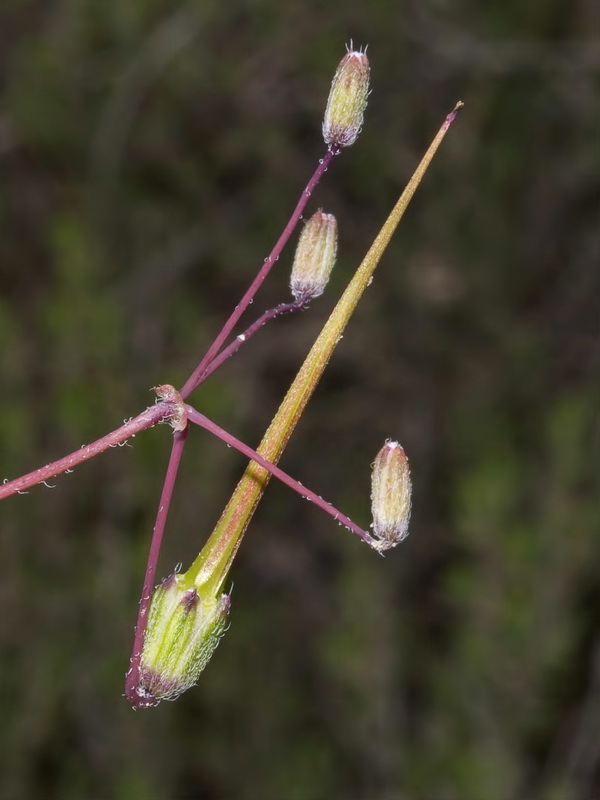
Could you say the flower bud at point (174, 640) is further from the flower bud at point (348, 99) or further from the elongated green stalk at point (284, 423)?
the flower bud at point (348, 99)

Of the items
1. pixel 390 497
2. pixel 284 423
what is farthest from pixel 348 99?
pixel 390 497

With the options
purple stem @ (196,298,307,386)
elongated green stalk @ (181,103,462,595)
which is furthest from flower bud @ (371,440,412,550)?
purple stem @ (196,298,307,386)

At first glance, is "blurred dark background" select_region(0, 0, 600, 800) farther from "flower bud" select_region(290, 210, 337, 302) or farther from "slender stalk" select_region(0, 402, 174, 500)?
"slender stalk" select_region(0, 402, 174, 500)

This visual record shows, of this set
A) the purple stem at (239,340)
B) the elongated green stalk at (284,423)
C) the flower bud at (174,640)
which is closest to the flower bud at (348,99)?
the elongated green stalk at (284,423)

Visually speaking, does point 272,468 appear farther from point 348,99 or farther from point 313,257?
point 348,99

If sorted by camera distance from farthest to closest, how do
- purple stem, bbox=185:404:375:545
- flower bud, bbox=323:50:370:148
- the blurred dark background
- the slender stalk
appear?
the blurred dark background → flower bud, bbox=323:50:370:148 → purple stem, bbox=185:404:375:545 → the slender stalk

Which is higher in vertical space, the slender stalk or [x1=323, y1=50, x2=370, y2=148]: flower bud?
[x1=323, y1=50, x2=370, y2=148]: flower bud

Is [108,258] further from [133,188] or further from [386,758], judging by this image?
[386,758]
